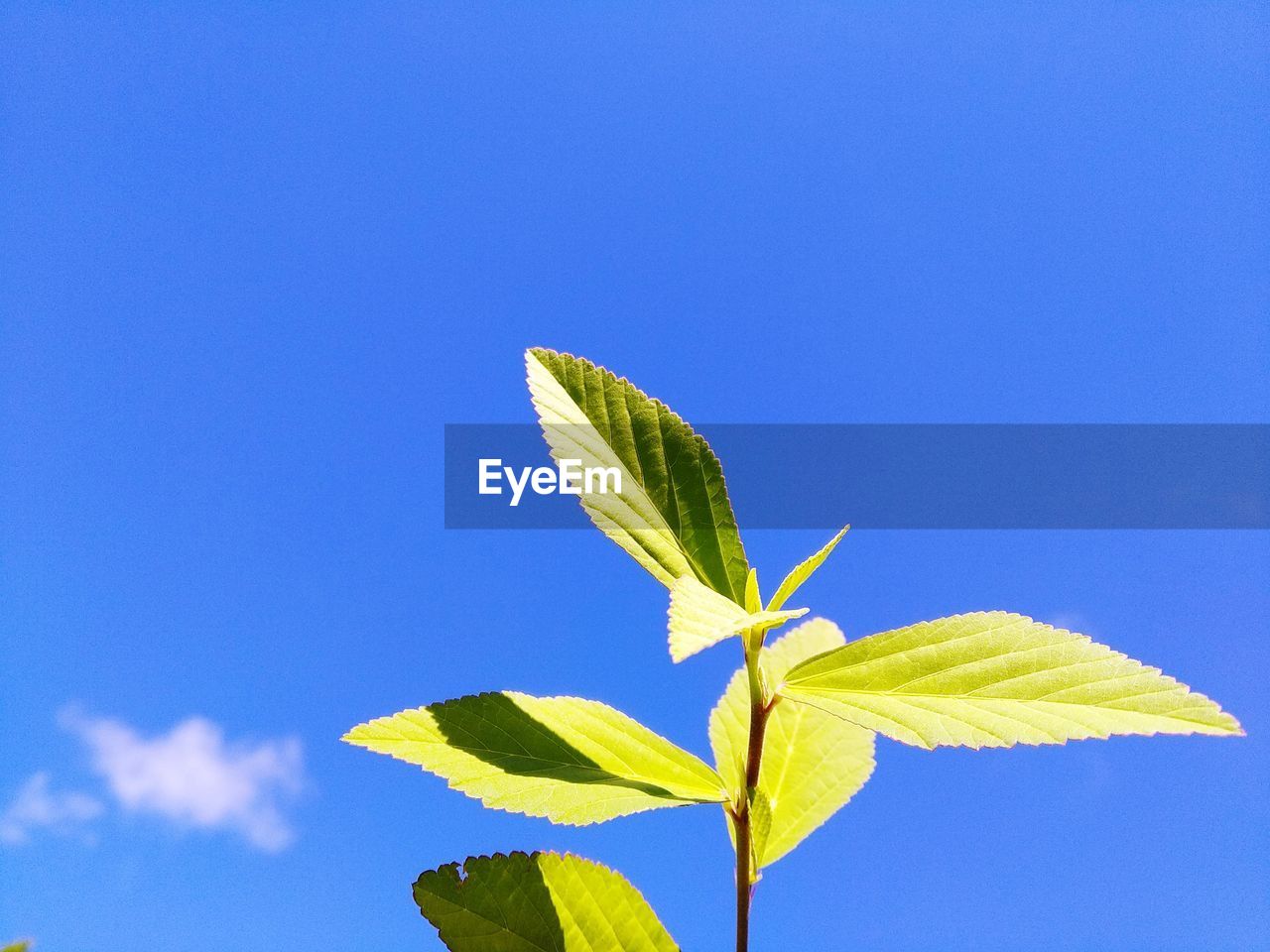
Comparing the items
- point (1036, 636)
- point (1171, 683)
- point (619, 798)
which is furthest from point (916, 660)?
point (619, 798)

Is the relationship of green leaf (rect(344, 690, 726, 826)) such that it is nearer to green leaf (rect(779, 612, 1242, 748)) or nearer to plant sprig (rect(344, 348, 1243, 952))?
plant sprig (rect(344, 348, 1243, 952))

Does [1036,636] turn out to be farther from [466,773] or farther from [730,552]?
[466,773]

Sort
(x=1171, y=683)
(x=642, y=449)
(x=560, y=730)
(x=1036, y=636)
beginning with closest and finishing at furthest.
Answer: (x=1171, y=683)
(x=1036, y=636)
(x=560, y=730)
(x=642, y=449)

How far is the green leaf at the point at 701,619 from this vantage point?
1263 millimetres

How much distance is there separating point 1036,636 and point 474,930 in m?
1.02

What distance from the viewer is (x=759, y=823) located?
62.4 inches

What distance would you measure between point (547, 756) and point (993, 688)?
2.48 ft

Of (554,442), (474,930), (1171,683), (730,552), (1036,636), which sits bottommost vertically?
(474,930)

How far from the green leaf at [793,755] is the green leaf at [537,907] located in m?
0.30

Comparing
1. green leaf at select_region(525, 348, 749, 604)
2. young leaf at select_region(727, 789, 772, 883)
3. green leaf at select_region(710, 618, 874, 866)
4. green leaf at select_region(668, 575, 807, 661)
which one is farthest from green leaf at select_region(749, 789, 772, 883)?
green leaf at select_region(525, 348, 749, 604)

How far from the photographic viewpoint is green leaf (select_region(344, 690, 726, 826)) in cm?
157

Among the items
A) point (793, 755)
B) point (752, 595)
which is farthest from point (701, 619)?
point (793, 755)

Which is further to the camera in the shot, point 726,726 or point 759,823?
point 726,726

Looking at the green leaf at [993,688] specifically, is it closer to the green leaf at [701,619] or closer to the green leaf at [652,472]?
the green leaf at [701,619]
